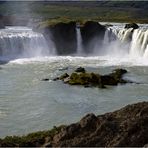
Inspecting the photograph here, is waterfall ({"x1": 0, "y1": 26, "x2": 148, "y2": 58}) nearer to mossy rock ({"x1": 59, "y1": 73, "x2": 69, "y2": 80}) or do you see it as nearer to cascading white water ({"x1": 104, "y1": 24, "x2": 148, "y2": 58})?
cascading white water ({"x1": 104, "y1": 24, "x2": 148, "y2": 58})

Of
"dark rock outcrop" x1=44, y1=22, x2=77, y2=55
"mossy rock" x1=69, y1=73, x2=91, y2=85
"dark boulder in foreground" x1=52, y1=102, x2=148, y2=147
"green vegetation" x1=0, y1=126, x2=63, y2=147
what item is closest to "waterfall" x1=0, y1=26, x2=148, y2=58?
"dark rock outcrop" x1=44, y1=22, x2=77, y2=55

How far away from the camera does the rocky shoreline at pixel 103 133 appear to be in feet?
38.2

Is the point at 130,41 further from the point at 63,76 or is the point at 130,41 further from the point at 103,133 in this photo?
the point at 103,133

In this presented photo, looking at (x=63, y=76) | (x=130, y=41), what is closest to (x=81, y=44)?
(x=130, y=41)

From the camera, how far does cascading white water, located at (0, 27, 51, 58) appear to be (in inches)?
1602

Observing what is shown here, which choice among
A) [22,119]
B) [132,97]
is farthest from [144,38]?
[22,119]

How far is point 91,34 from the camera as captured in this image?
145 ft

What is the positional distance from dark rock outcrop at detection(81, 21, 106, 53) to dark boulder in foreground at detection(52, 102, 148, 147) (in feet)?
103

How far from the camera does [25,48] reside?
4169 cm

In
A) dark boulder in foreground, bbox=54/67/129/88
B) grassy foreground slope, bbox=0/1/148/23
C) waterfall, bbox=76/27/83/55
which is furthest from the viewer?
grassy foreground slope, bbox=0/1/148/23

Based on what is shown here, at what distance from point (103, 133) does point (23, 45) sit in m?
30.6

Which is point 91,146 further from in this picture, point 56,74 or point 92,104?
point 56,74

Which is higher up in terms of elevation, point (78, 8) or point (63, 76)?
point (63, 76)

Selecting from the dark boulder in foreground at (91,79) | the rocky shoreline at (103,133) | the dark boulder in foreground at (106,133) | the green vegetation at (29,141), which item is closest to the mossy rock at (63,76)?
the dark boulder in foreground at (91,79)
